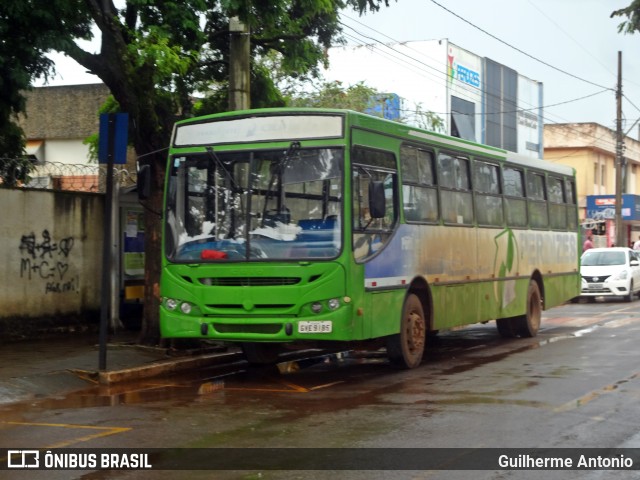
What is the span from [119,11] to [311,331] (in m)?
6.60

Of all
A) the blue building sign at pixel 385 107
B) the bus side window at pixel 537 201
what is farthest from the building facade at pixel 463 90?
the bus side window at pixel 537 201

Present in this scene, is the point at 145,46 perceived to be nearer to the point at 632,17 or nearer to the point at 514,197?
the point at 514,197

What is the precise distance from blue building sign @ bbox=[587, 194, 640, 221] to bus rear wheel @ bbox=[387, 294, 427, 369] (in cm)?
4057

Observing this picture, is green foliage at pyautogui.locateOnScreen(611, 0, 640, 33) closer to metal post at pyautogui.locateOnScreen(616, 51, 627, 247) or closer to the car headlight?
the car headlight

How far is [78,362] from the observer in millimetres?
12992

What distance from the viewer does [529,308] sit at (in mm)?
18016

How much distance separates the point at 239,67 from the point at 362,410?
678 centimetres

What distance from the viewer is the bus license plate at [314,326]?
1139 centimetres

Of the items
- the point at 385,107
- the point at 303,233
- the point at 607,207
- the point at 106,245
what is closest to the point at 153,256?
the point at 106,245

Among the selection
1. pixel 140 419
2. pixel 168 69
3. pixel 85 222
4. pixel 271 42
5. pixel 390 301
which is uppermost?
pixel 271 42

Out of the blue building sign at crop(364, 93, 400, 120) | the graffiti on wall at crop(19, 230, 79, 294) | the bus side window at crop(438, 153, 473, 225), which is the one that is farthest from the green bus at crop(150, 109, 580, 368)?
the blue building sign at crop(364, 93, 400, 120)

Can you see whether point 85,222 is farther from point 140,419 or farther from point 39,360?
point 140,419

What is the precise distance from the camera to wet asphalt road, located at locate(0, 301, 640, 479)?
8.05 metres

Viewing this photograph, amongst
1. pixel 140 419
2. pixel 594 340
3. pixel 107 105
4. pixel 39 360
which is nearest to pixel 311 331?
pixel 140 419
